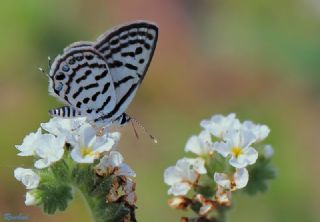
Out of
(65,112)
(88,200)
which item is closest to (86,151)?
(88,200)

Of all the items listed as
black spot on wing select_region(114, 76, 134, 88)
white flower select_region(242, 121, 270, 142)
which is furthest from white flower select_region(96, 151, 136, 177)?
white flower select_region(242, 121, 270, 142)

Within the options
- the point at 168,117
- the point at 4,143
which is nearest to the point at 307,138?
the point at 168,117

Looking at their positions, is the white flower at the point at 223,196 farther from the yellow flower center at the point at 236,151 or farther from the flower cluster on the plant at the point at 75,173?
the flower cluster on the plant at the point at 75,173

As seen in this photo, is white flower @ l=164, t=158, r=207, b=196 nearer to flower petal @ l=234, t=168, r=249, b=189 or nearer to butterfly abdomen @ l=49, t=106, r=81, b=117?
flower petal @ l=234, t=168, r=249, b=189

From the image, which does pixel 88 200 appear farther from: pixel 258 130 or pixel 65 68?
pixel 258 130

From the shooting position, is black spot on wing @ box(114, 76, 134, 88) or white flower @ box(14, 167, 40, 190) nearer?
white flower @ box(14, 167, 40, 190)

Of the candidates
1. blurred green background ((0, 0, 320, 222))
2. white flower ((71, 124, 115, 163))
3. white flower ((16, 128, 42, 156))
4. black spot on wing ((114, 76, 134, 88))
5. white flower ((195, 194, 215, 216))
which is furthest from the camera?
blurred green background ((0, 0, 320, 222))

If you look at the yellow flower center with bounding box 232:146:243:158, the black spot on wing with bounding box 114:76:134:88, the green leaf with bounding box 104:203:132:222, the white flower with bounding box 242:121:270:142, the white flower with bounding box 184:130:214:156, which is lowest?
the green leaf with bounding box 104:203:132:222

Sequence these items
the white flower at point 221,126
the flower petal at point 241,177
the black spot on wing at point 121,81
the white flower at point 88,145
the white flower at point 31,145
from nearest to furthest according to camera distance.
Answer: the white flower at point 88,145, the white flower at point 31,145, the flower petal at point 241,177, the white flower at point 221,126, the black spot on wing at point 121,81

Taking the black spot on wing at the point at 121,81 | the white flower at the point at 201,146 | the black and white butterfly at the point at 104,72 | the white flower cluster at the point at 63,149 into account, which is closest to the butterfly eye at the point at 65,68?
the black and white butterfly at the point at 104,72
